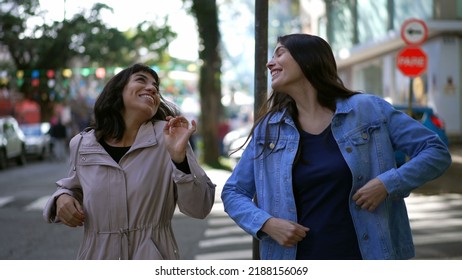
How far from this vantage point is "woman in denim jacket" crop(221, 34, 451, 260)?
2.59 metres

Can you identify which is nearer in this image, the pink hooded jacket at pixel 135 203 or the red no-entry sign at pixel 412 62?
the pink hooded jacket at pixel 135 203

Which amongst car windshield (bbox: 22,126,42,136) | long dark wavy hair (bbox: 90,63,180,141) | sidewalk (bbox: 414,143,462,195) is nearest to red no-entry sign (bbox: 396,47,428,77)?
sidewalk (bbox: 414,143,462,195)

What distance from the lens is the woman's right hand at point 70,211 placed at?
114 inches

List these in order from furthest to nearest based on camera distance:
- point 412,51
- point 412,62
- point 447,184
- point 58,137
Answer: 1. point 58,137
2. point 412,51
3. point 412,62
4. point 447,184

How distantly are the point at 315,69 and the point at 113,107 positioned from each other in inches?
33.2

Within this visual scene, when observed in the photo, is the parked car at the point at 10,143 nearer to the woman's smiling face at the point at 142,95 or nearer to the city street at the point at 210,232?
the city street at the point at 210,232

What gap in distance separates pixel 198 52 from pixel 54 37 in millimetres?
14201

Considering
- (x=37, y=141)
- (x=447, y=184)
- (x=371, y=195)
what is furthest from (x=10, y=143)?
(x=371, y=195)

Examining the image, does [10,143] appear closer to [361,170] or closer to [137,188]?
[137,188]

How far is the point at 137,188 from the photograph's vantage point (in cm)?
290

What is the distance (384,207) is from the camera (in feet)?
8.68

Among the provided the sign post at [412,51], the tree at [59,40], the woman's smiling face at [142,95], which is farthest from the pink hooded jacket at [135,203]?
the tree at [59,40]

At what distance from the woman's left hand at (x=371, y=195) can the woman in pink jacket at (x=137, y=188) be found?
1.92 ft
